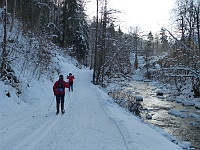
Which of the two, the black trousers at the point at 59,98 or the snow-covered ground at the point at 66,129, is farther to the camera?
the black trousers at the point at 59,98

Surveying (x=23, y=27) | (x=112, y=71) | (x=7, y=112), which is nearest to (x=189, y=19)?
(x=112, y=71)

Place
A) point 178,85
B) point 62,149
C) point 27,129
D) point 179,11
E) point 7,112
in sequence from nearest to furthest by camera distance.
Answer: point 62,149 < point 27,129 < point 7,112 < point 179,11 < point 178,85

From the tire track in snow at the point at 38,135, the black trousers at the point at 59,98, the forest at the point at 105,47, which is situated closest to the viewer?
the tire track in snow at the point at 38,135

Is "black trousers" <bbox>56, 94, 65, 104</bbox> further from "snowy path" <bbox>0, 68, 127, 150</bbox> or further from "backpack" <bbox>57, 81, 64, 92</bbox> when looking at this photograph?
"snowy path" <bbox>0, 68, 127, 150</bbox>

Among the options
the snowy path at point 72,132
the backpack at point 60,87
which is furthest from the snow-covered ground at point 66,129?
the backpack at point 60,87

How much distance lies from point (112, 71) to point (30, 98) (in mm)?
13856

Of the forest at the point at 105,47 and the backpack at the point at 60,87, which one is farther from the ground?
the forest at the point at 105,47

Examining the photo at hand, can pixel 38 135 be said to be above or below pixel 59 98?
below

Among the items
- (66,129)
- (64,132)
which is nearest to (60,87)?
(66,129)

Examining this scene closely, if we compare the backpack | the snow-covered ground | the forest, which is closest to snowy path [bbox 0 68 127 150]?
the snow-covered ground

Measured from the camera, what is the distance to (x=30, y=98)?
483 inches

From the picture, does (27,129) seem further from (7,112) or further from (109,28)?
(109,28)

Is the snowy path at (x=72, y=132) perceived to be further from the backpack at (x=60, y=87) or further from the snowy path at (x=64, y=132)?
the backpack at (x=60, y=87)

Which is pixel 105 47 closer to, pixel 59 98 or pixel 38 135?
pixel 59 98
